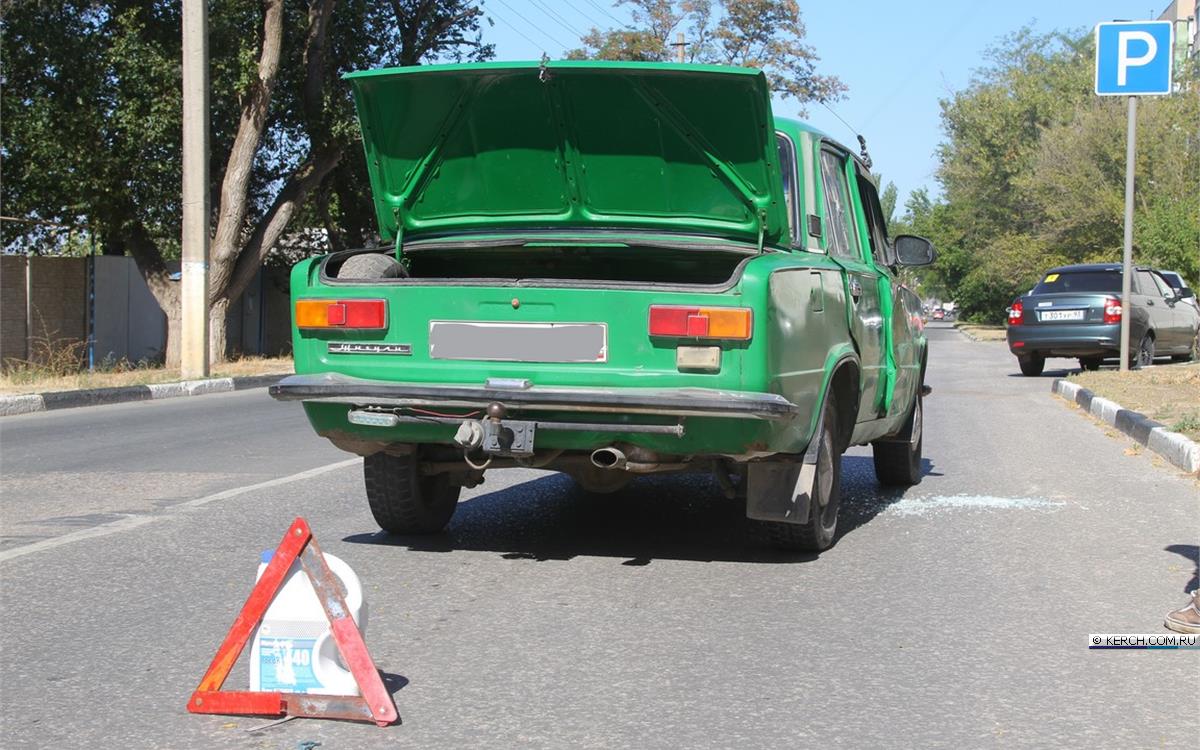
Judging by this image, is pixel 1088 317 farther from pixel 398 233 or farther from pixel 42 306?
pixel 42 306

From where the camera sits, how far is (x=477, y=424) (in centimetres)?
544

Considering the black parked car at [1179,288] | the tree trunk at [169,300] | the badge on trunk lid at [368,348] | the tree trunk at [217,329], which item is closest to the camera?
the badge on trunk lid at [368,348]

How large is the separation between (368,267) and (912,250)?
352 centimetres

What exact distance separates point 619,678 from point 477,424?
1.51m

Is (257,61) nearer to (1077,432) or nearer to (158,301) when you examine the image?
(158,301)

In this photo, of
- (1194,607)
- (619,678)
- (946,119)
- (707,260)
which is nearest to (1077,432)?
(707,260)

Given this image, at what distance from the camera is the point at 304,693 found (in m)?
3.77

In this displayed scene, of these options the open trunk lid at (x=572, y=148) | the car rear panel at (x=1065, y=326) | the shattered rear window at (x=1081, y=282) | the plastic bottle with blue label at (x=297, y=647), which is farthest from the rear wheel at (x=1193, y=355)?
the plastic bottle with blue label at (x=297, y=647)

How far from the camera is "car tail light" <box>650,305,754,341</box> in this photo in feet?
17.0

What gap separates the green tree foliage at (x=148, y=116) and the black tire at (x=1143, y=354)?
13.5 m

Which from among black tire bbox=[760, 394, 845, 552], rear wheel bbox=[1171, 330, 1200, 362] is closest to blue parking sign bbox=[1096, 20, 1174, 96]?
rear wheel bbox=[1171, 330, 1200, 362]

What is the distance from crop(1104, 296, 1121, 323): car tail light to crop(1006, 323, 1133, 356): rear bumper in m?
0.07

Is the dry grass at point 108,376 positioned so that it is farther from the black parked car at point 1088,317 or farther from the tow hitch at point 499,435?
the tow hitch at point 499,435

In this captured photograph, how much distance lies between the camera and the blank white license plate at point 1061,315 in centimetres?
1933
